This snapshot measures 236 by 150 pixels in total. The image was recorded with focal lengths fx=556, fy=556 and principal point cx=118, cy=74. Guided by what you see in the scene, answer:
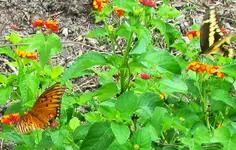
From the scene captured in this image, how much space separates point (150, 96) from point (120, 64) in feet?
0.61

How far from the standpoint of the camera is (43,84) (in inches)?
100.0

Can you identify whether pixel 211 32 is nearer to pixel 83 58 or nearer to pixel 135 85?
pixel 135 85

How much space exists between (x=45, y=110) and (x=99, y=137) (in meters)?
0.27

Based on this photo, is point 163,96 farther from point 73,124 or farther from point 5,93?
point 5,93

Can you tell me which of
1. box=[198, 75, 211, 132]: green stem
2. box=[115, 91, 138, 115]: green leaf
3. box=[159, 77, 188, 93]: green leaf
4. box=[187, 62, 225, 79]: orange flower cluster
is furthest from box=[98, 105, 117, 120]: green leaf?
box=[198, 75, 211, 132]: green stem

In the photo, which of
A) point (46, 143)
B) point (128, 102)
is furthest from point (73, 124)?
point (128, 102)

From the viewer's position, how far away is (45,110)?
2.08m

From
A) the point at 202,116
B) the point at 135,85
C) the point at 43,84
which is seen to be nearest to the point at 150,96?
the point at 135,85

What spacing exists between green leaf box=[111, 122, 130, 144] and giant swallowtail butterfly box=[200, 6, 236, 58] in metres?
0.80

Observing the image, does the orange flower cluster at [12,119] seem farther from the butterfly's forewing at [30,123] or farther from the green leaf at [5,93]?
the green leaf at [5,93]

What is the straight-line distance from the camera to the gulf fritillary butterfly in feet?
6.81

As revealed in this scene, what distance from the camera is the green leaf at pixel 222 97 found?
2.19 meters

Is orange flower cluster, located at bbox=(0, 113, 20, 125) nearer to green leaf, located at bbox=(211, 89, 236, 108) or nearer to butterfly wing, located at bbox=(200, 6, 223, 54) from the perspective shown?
green leaf, located at bbox=(211, 89, 236, 108)

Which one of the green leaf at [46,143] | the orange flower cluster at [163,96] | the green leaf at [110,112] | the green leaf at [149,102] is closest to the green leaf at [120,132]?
the green leaf at [110,112]
